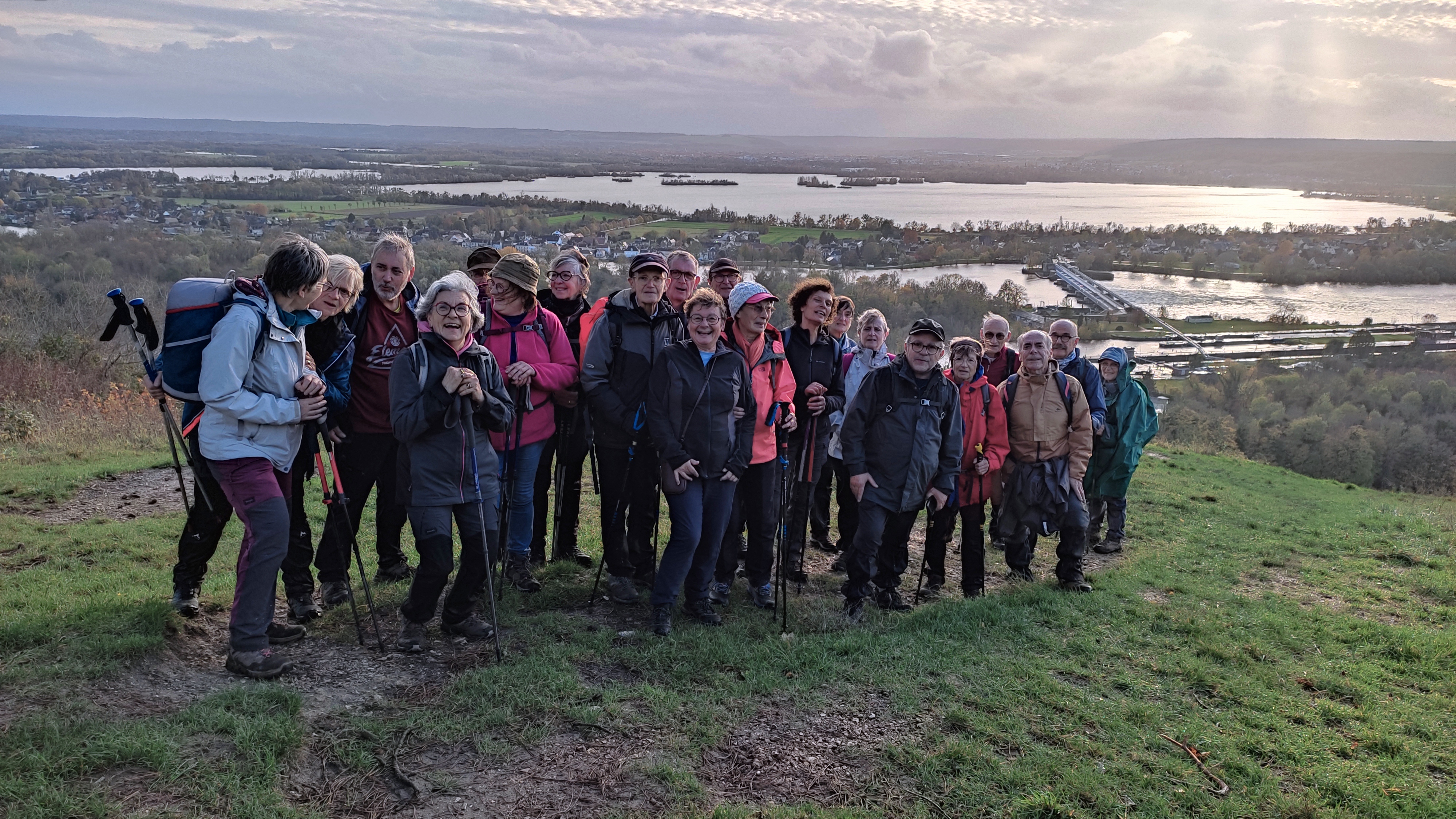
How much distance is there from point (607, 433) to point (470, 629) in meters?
1.63

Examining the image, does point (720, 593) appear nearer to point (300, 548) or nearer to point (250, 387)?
point (300, 548)

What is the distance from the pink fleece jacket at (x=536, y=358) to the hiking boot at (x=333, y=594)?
4.92ft

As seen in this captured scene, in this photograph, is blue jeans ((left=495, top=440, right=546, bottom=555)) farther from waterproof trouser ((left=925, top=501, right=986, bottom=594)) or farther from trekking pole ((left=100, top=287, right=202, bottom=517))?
waterproof trouser ((left=925, top=501, right=986, bottom=594))

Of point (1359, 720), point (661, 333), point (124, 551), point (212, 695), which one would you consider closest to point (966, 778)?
point (1359, 720)

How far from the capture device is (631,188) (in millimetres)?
74500

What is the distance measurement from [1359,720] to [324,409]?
6819 millimetres

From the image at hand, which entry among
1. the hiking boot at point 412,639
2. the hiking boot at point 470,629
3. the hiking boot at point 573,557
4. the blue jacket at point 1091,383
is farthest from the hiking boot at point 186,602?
the blue jacket at point 1091,383

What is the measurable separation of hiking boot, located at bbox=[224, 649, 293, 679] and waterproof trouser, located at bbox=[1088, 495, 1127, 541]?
27.2ft

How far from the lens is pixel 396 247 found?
5.50 m

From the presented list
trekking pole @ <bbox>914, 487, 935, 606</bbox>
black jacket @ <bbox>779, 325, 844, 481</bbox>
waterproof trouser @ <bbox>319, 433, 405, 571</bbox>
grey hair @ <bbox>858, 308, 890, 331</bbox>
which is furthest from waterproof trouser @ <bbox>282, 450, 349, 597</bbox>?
grey hair @ <bbox>858, 308, 890, 331</bbox>

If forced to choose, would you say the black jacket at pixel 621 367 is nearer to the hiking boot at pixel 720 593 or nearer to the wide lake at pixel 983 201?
the hiking boot at pixel 720 593

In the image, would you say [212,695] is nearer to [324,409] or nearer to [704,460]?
[324,409]

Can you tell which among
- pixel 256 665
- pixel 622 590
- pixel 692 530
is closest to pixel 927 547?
pixel 692 530

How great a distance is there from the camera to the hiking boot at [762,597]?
6.42 m
